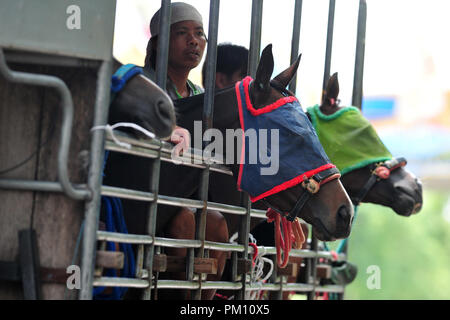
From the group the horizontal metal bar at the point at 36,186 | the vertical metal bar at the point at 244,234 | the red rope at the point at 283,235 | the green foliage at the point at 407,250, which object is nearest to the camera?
the horizontal metal bar at the point at 36,186

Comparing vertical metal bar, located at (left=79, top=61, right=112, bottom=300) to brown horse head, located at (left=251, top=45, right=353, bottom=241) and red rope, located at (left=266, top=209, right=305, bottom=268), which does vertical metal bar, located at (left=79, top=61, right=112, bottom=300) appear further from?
red rope, located at (left=266, top=209, right=305, bottom=268)

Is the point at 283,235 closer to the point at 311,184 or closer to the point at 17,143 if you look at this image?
the point at 311,184

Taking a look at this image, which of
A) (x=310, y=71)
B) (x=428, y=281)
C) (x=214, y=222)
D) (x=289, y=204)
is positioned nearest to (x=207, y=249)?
(x=214, y=222)

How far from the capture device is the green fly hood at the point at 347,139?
4914 mm

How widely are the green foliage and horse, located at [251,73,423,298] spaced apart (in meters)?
13.9

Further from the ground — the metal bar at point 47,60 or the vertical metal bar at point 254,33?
the vertical metal bar at point 254,33

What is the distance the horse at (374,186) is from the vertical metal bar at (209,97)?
125 cm

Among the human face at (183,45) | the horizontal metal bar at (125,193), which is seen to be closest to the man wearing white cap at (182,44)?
the human face at (183,45)

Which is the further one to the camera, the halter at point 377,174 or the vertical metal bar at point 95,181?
the halter at point 377,174

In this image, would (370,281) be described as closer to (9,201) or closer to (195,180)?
(195,180)

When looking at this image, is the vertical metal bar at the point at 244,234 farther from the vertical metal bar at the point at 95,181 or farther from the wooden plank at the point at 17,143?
the wooden plank at the point at 17,143

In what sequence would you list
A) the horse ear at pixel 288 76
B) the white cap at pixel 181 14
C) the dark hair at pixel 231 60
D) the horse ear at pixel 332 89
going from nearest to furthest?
the horse ear at pixel 288 76, the white cap at pixel 181 14, the horse ear at pixel 332 89, the dark hair at pixel 231 60

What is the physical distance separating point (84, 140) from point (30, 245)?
1.37ft

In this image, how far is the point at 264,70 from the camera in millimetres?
3715
